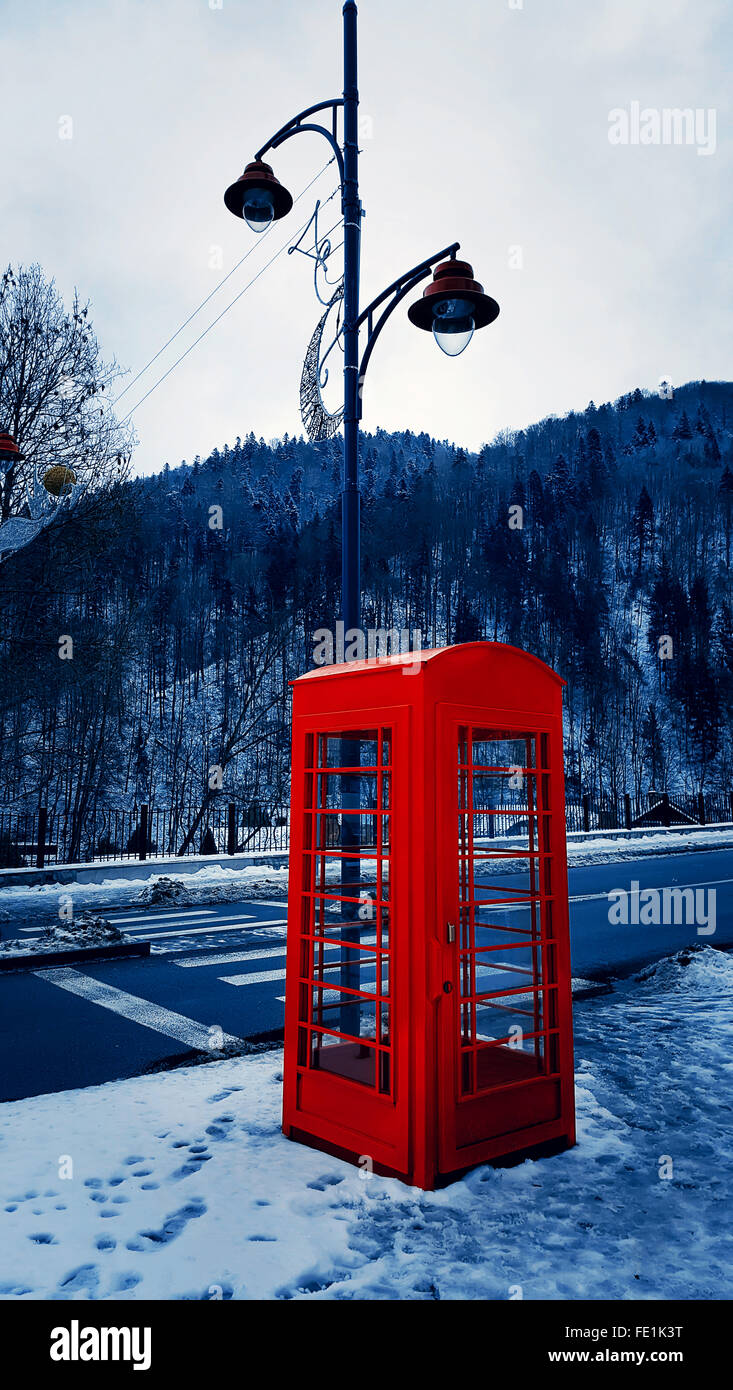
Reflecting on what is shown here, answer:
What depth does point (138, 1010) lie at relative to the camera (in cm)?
762

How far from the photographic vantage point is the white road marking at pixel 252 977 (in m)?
8.84

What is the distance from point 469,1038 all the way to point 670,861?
18.4 m

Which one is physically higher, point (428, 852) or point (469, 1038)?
point (428, 852)

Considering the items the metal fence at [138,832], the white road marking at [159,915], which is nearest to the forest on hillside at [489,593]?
the metal fence at [138,832]

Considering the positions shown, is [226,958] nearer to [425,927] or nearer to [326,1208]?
[326,1208]

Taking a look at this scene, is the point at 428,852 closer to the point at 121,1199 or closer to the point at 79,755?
the point at 121,1199

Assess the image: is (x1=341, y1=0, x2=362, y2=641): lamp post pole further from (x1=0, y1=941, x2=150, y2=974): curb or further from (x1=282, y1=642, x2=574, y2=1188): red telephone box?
(x1=0, y1=941, x2=150, y2=974): curb

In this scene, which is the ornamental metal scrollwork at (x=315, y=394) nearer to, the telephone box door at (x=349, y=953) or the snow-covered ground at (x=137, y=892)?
the telephone box door at (x=349, y=953)

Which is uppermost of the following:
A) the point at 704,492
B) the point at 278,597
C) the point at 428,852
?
the point at 704,492

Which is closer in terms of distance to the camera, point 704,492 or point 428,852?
point 428,852

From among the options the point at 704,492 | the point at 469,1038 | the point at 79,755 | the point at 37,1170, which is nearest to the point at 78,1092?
the point at 37,1170

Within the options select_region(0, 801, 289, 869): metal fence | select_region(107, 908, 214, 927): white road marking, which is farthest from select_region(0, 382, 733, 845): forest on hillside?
select_region(107, 908, 214, 927): white road marking

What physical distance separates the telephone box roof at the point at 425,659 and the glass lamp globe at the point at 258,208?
4.59 meters

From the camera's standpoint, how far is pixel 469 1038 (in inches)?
176
